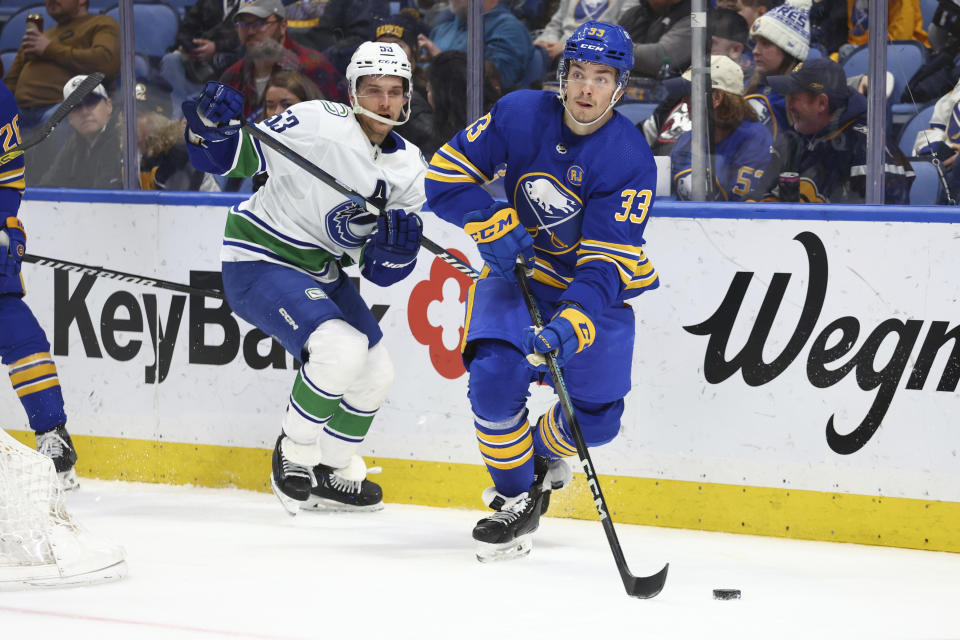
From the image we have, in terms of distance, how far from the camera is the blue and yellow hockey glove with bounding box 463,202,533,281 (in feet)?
10.1

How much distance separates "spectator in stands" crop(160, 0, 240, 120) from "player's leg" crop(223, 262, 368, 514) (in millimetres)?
998

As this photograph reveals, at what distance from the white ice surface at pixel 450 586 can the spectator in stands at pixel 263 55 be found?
4.66 ft

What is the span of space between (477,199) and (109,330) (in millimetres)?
1681

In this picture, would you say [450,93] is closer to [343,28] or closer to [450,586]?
[343,28]

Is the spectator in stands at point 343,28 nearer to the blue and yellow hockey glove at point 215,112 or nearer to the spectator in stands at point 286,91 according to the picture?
the spectator in stands at point 286,91

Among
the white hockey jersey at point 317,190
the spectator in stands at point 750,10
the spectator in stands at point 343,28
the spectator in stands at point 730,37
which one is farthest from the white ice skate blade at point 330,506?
the spectator in stands at point 750,10

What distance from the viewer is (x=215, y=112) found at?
345 centimetres

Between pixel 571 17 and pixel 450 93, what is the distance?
0.44 m

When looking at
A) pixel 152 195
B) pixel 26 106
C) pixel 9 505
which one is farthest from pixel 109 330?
pixel 9 505

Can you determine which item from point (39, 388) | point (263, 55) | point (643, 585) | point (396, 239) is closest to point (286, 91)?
point (263, 55)

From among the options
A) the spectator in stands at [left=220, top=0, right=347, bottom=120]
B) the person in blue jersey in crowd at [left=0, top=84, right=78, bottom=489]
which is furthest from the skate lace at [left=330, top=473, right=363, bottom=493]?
the spectator in stands at [left=220, top=0, right=347, bottom=120]

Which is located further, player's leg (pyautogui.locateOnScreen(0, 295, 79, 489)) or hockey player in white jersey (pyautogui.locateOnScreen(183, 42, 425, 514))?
player's leg (pyautogui.locateOnScreen(0, 295, 79, 489))

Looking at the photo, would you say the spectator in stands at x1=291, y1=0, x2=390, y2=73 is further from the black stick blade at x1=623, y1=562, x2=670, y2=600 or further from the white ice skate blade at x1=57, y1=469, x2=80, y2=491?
the black stick blade at x1=623, y1=562, x2=670, y2=600

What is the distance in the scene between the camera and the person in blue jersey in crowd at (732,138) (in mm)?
3768
